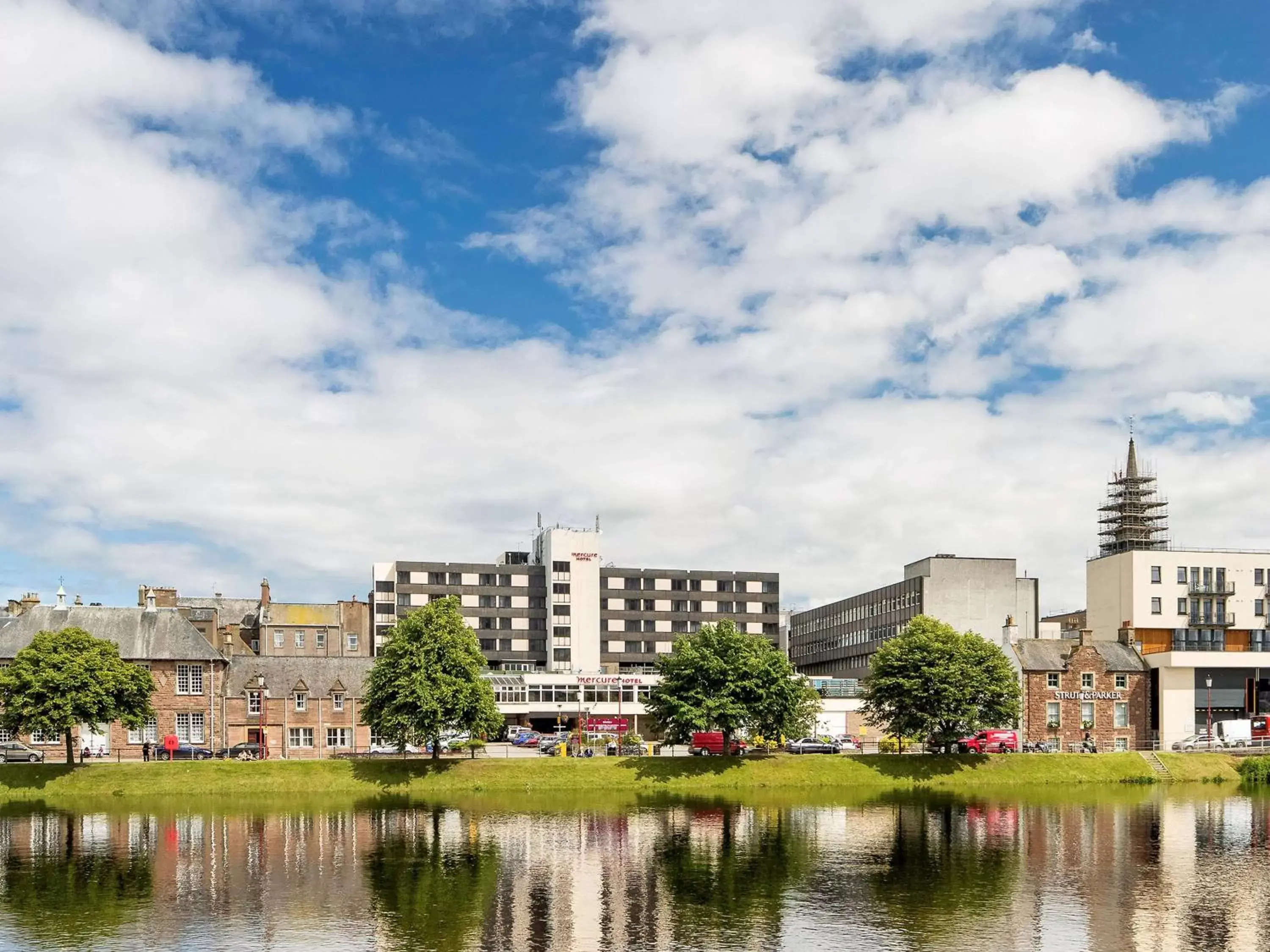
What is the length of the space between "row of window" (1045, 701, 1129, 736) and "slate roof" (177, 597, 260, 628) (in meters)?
104

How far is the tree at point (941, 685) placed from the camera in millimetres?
108688

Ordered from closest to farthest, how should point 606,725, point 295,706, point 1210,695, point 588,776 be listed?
point 588,776
point 295,706
point 1210,695
point 606,725

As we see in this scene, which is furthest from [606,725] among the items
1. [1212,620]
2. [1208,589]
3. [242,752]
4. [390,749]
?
[1208,589]

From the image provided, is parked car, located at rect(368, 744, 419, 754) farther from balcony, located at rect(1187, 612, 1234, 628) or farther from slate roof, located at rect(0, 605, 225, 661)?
balcony, located at rect(1187, 612, 1234, 628)

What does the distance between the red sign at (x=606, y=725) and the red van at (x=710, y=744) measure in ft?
67.4

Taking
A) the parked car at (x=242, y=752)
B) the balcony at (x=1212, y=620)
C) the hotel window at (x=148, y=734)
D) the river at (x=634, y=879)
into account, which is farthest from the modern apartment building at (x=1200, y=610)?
the hotel window at (x=148, y=734)

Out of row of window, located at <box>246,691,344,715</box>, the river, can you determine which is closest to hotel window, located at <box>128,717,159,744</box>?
row of window, located at <box>246,691,344,715</box>

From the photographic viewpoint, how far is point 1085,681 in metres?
133

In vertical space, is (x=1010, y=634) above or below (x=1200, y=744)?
above

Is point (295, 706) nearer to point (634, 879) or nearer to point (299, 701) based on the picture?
point (299, 701)

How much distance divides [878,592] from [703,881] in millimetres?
144330

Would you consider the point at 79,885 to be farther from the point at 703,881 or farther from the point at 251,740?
the point at 251,740

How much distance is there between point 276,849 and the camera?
65.6m

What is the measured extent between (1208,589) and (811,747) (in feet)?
211
